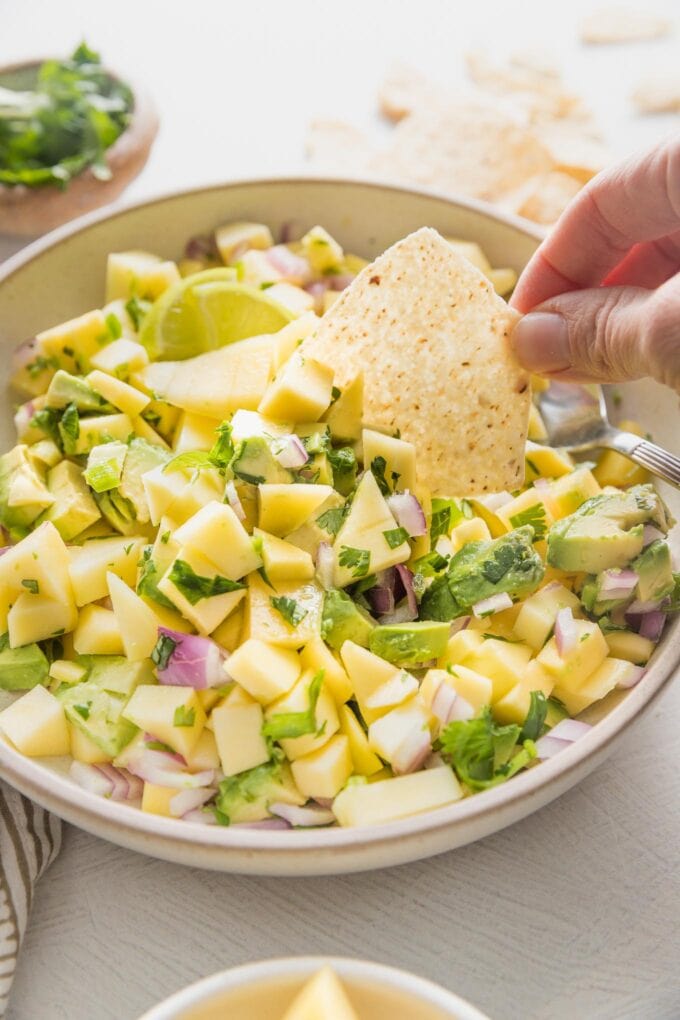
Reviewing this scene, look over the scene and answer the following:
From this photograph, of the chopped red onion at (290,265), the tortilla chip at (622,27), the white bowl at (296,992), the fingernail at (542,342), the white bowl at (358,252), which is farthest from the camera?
the tortilla chip at (622,27)

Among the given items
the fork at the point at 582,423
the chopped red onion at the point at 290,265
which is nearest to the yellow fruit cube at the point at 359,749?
the fork at the point at 582,423

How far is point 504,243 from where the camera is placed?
249 cm

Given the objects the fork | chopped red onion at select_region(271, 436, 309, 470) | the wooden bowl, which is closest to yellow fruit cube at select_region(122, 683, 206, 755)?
chopped red onion at select_region(271, 436, 309, 470)

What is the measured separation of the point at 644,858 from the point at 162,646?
0.91 m

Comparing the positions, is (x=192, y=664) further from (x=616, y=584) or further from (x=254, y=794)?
(x=616, y=584)

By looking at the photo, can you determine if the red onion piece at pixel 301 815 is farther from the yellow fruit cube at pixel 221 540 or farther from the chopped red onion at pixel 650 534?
the chopped red onion at pixel 650 534

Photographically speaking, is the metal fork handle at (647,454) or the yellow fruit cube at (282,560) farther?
the metal fork handle at (647,454)

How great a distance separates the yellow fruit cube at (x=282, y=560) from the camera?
6.00 feet

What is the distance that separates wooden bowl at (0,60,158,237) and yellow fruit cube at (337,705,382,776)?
1.58 meters

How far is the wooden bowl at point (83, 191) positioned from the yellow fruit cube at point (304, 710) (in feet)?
4.98

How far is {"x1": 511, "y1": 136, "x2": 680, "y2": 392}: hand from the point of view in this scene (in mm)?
1724

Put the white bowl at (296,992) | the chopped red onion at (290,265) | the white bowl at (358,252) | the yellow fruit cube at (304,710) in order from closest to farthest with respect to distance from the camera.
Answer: the white bowl at (296,992), the white bowl at (358,252), the yellow fruit cube at (304,710), the chopped red onion at (290,265)

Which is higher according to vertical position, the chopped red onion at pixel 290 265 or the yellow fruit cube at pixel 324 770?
the chopped red onion at pixel 290 265

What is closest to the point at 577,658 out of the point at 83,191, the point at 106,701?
the point at 106,701
